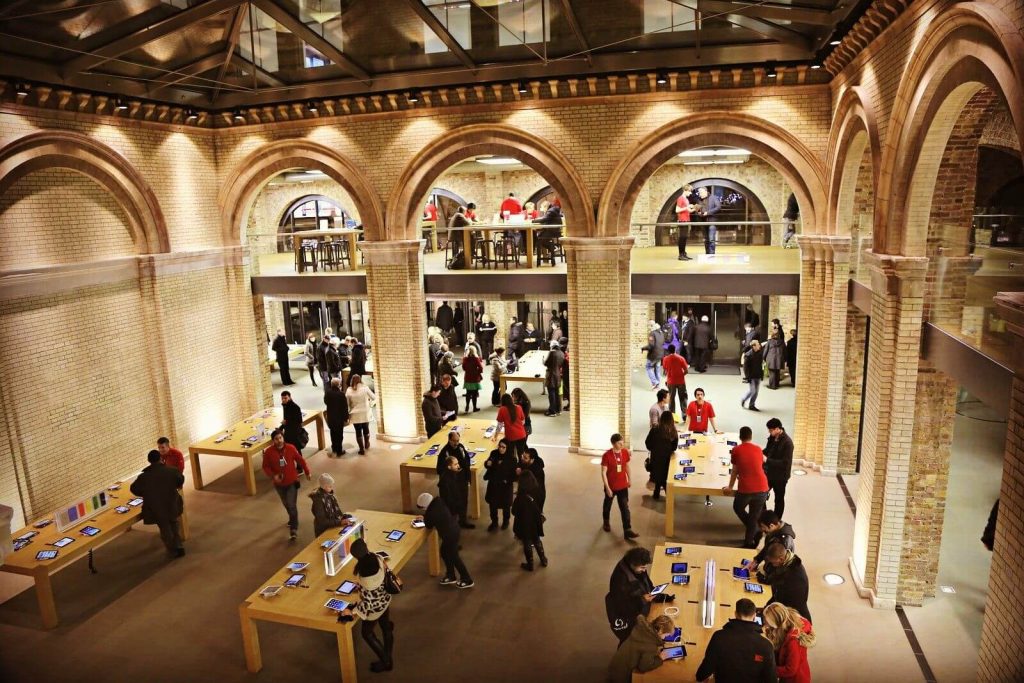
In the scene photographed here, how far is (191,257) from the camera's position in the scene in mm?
13062

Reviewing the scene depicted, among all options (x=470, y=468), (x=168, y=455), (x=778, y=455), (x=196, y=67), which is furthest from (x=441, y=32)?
(x=778, y=455)

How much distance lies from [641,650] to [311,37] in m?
10.1

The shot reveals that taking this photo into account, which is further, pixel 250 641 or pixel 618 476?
pixel 618 476

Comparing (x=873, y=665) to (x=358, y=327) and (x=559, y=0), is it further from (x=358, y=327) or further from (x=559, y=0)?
(x=358, y=327)

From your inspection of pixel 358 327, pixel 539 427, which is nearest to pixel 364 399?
pixel 539 427

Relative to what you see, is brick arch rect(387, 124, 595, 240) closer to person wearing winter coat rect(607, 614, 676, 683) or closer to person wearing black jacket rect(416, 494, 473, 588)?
person wearing black jacket rect(416, 494, 473, 588)

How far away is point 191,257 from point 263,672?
28.3ft

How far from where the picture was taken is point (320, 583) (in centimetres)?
718

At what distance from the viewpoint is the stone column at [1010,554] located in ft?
15.2

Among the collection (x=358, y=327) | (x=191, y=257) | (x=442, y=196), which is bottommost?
(x=358, y=327)

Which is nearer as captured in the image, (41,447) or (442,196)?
(41,447)

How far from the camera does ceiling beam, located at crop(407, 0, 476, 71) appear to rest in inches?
393

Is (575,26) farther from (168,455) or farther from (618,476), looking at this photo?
(168,455)

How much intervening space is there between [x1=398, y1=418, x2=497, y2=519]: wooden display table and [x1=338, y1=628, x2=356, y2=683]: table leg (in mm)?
3564
